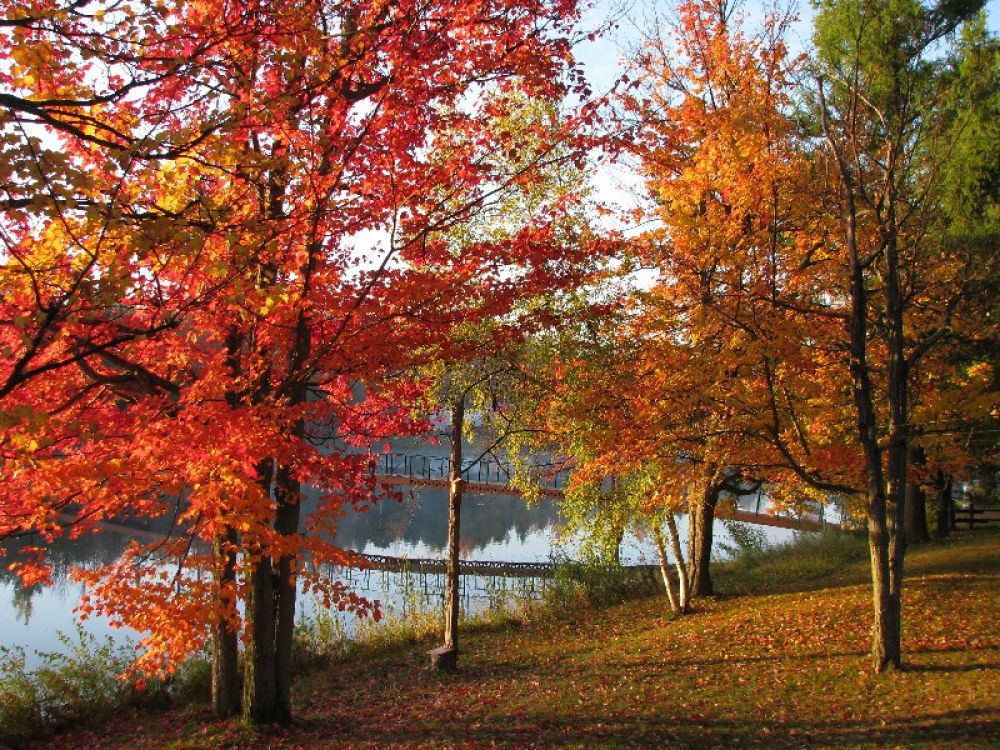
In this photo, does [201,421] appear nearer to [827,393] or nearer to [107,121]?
[107,121]

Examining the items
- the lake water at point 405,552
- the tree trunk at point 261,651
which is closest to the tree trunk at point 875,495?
the lake water at point 405,552

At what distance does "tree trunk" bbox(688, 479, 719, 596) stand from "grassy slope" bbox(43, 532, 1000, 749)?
1488mm

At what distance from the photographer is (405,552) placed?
30531 mm

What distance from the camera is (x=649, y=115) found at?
40.5 ft

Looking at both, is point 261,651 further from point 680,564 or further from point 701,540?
point 701,540

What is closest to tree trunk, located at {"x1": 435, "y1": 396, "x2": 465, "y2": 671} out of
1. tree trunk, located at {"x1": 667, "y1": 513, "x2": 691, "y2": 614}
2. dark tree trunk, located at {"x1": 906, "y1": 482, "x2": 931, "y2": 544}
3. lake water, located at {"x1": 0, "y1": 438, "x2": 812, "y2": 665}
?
lake water, located at {"x1": 0, "y1": 438, "x2": 812, "y2": 665}

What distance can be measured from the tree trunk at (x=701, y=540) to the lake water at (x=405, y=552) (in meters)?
2.93

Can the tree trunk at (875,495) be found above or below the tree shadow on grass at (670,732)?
above

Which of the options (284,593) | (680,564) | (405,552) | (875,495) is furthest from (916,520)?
(284,593)

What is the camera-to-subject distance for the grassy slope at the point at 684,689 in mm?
7234

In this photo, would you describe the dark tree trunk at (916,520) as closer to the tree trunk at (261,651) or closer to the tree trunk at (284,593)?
the tree trunk at (284,593)

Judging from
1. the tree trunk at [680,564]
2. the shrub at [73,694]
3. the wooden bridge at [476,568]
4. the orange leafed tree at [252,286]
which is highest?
the orange leafed tree at [252,286]

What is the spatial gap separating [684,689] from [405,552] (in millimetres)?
22835

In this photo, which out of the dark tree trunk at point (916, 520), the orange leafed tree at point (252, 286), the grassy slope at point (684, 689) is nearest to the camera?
the orange leafed tree at point (252, 286)
